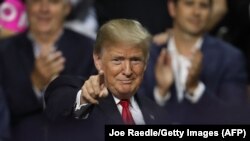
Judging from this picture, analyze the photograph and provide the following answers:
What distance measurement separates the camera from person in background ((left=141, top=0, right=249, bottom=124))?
1403 mm

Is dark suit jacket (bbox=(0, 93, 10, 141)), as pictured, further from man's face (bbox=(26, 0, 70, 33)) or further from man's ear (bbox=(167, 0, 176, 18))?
man's ear (bbox=(167, 0, 176, 18))

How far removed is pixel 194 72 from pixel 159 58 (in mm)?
87

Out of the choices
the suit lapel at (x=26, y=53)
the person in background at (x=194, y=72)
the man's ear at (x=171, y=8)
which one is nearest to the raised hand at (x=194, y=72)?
the person in background at (x=194, y=72)

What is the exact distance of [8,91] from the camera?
1.47 metres

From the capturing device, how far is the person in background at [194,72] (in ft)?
4.60

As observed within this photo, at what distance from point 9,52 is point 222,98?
50 cm

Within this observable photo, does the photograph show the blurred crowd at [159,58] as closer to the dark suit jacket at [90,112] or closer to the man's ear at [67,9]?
the man's ear at [67,9]

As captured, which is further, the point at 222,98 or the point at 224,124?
the point at 222,98

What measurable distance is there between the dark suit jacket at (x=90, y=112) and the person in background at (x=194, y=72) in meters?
0.23

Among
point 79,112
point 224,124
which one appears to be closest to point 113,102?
point 79,112

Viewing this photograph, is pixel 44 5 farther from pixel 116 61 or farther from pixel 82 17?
pixel 116 61

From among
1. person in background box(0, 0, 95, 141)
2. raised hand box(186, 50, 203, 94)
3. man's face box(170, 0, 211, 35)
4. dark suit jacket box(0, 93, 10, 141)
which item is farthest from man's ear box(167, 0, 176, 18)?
dark suit jacket box(0, 93, 10, 141)

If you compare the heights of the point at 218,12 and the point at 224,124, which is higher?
the point at 218,12

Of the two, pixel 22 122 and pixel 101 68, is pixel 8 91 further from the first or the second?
pixel 101 68
